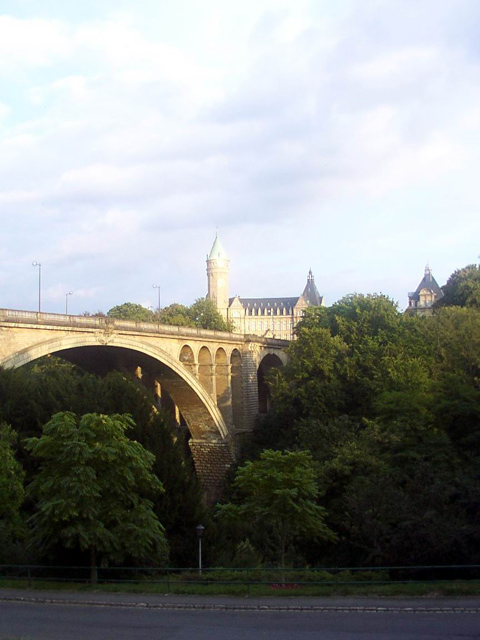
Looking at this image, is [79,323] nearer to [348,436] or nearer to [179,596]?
[348,436]

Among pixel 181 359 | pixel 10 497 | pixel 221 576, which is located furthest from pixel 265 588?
pixel 181 359

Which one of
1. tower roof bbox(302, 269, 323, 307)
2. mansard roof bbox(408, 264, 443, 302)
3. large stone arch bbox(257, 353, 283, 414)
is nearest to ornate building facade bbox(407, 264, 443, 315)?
mansard roof bbox(408, 264, 443, 302)

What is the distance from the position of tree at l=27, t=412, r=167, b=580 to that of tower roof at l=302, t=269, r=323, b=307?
510ft

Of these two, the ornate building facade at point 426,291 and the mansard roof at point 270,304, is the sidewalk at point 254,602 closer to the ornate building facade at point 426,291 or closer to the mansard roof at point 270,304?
the ornate building facade at point 426,291

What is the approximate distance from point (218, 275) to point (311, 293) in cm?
2177

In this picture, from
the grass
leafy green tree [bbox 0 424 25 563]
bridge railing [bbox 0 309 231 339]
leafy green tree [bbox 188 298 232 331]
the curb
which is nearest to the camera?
the curb

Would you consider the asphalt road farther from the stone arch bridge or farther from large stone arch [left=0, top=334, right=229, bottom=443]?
the stone arch bridge

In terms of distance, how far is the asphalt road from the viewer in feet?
40.7

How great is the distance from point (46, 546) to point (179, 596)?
153 inches

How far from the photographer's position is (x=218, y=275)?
17700cm

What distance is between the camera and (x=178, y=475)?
2933cm

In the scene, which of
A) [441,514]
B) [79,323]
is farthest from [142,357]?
[441,514]

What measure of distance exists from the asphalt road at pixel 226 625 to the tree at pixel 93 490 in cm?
248

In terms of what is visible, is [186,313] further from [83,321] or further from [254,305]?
[254,305]
